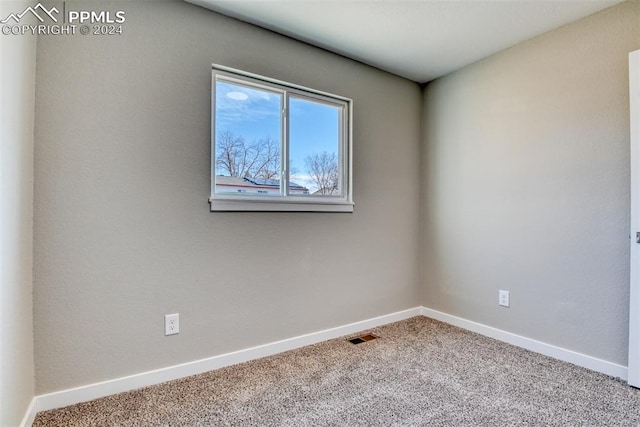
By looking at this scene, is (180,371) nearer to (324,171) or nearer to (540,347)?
(324,171)

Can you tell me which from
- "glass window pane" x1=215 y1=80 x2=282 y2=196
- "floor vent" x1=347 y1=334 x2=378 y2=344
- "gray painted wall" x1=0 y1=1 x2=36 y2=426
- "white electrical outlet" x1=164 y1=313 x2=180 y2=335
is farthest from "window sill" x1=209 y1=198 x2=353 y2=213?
"floor vent" x1=347 y1=334 x2=378 y2=344

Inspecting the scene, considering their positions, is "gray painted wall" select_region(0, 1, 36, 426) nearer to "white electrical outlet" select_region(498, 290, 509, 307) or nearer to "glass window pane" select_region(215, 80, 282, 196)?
"glass window pane" select_region(215, 80, 282, 196)

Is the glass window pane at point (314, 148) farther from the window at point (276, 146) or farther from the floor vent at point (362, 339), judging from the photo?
the floor vent at point (362, 339)

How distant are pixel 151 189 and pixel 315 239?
1.23 metres

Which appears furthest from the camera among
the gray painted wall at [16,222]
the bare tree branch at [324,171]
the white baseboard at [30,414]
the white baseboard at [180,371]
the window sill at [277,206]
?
the bare tree branch at [324,171]

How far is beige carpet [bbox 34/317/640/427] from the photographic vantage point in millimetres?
1595

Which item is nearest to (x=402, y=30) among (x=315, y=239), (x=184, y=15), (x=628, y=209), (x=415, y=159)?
(x=415, y=159)

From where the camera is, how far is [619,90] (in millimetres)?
2037

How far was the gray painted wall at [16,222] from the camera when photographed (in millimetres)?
1261

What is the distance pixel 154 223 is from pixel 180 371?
0.93 metres

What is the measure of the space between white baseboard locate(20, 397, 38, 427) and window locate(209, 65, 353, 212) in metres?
1.32

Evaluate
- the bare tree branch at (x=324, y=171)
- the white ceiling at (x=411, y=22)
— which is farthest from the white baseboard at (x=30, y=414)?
the white ceiling at (x=411, y=22)

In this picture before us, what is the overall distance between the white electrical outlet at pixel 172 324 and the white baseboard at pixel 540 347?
2348 mm

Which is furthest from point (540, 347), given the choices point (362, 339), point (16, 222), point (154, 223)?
point (16, 222)
